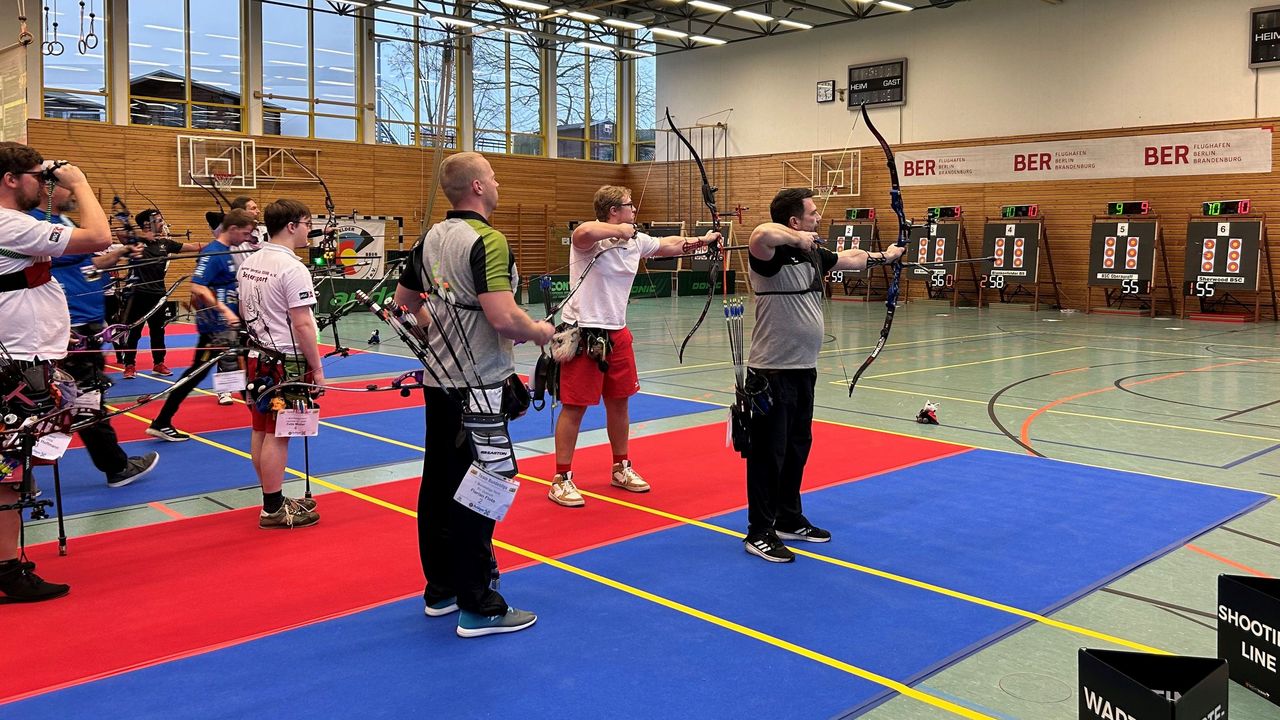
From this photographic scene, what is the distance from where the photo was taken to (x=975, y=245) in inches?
773

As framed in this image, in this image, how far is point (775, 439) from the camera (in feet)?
13.5

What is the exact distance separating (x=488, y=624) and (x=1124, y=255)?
54.3ft

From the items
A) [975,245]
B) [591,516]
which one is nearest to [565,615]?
[591,516]

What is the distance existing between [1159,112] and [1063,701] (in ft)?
56.0

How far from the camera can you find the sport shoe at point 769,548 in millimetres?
4055

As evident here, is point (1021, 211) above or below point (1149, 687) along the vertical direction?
above

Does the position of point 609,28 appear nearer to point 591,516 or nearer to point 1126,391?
point 1126,391

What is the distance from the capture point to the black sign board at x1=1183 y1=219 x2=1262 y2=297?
15.6 meters

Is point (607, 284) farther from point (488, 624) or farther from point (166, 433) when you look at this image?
point (166, 433)

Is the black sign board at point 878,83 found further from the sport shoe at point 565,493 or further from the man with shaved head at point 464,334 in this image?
the man with shaved head at point 464,334

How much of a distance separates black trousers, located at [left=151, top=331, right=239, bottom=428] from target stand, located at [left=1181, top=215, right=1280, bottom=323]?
601 inches

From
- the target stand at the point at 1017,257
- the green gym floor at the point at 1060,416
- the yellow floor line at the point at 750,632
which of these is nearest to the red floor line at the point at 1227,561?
the green gym floor at the point at 1060,416

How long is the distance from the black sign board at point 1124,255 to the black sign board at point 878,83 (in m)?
5.17

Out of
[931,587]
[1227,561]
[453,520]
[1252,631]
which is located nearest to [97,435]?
[453,520]
